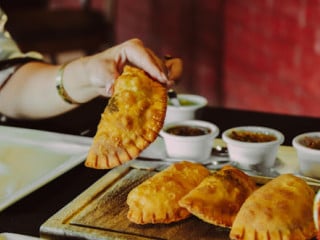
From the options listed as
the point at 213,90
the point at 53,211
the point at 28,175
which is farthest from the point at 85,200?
the point at 213,90

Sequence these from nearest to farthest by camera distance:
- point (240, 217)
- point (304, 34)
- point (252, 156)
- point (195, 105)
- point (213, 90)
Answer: point (240, 217), point (252, 156), point (195, 105), point (304, 34), point (213, 90)

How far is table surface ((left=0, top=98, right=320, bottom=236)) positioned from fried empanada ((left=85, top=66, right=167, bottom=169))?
120mm

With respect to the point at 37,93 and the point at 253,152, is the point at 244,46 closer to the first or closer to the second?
the point at 37,93

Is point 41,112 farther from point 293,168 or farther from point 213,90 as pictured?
point 213,90

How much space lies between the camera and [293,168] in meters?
1.53

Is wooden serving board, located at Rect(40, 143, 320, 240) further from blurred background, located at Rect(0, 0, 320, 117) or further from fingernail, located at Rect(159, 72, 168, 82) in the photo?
blurred background, located at Rect(0, 0, 320, 117)

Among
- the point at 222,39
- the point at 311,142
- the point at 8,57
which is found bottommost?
the point at 222,39

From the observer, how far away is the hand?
151 cm

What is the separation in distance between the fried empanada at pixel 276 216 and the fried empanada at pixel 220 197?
0.04 m

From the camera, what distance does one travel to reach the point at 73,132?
184 cm

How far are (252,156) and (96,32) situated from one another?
2804mm

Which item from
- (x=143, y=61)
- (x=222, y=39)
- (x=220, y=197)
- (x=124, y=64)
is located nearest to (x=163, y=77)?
(x=143, y=61)

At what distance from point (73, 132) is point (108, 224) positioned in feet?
2.03

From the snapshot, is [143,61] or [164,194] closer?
[164,194]
